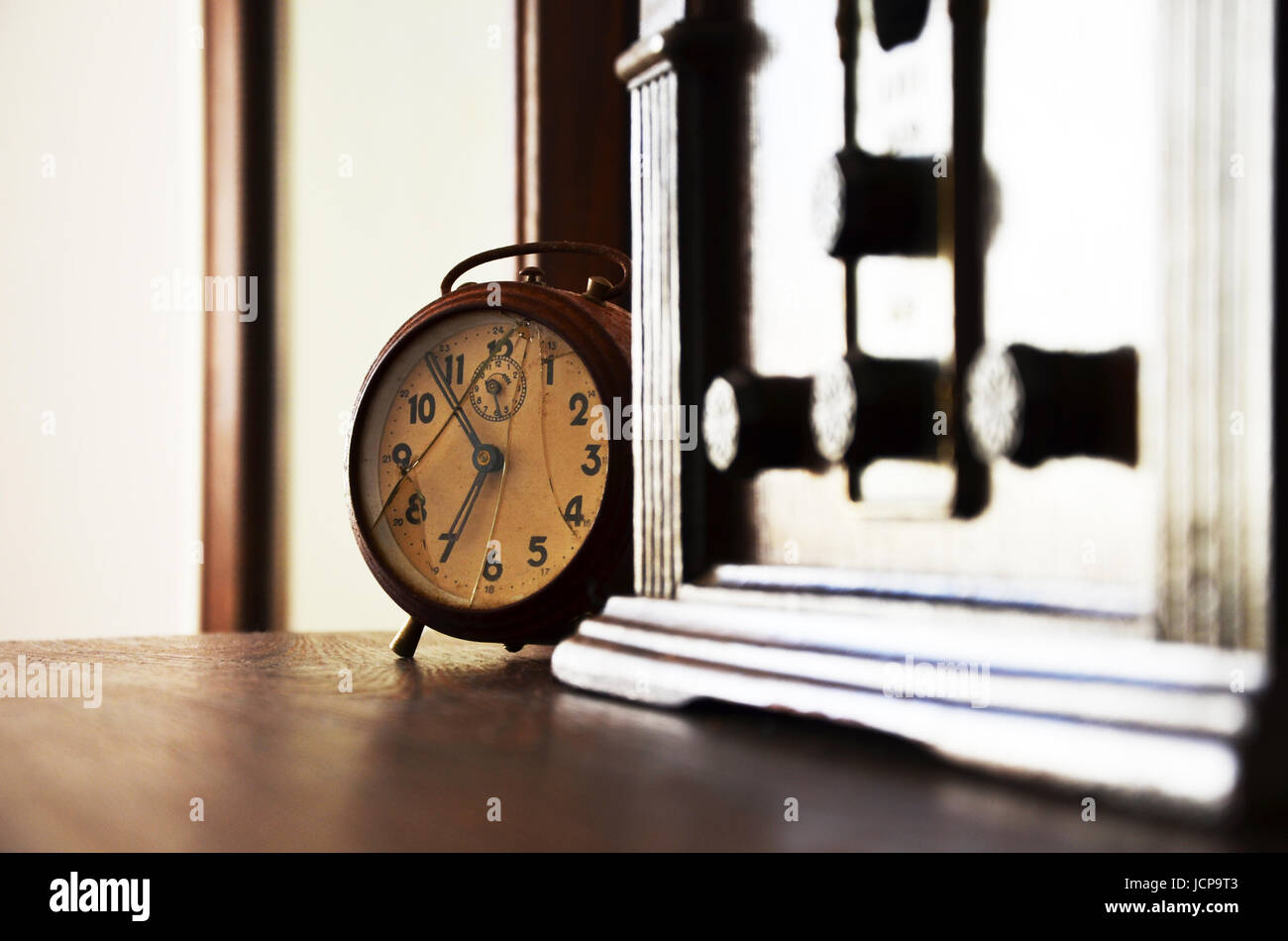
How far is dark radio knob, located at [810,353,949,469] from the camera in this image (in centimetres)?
63

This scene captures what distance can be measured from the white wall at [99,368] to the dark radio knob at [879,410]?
1.91m

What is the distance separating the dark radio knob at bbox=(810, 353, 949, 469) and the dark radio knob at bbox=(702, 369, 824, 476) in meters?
0.05

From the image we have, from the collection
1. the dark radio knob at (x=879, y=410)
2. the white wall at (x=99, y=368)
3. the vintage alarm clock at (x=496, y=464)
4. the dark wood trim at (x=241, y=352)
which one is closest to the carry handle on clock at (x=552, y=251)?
the vintage alarm clock at (x=496, y=464)

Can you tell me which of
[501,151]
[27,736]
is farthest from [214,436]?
[27,736]

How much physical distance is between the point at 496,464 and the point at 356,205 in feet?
4.18

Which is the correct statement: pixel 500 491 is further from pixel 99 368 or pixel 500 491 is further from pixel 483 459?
pixel 99 368

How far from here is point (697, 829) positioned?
48 centimetres

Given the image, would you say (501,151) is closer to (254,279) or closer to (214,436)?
(254,279)

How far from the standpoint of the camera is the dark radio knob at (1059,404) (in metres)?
0.54
